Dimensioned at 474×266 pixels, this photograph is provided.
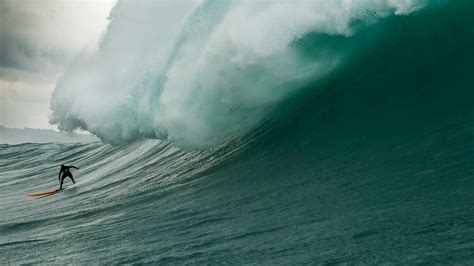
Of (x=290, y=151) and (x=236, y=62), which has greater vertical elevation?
(x=236, y=62)

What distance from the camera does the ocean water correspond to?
513cm

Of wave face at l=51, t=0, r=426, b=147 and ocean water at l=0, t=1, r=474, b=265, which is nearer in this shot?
ocean water at l=0, t=1, r=474, b=265

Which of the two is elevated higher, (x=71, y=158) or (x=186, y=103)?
(x=71, y=158)

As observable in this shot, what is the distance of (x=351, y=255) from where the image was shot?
4312mm

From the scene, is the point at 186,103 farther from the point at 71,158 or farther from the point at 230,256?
the point at 71,158

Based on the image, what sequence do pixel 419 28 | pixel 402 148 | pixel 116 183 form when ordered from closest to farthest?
1. pixel 402 148
2. pixel 419 28
3. pixel 116 183

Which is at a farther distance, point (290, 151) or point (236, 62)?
point (236, 62)

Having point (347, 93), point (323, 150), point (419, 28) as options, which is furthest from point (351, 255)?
point (419, 28)

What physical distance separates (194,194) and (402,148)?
12.2 ft

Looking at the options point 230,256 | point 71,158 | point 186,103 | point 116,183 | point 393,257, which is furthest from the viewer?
point 71,158

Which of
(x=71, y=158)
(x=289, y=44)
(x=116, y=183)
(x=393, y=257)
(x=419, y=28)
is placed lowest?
(x=393, y=257)

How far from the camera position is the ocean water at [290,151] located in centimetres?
513

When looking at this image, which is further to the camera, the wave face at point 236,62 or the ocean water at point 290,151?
the wave face at point 236,62

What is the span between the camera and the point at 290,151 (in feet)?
32.2
